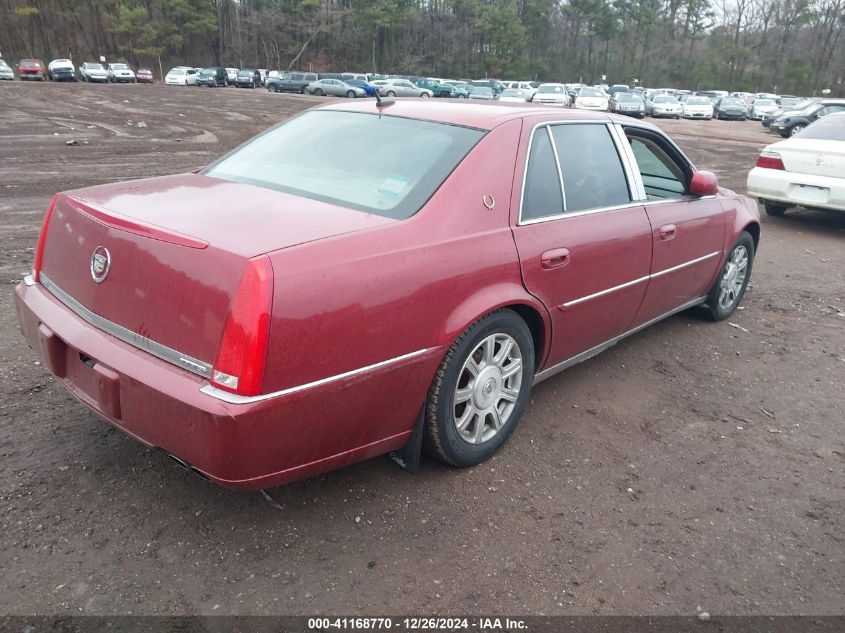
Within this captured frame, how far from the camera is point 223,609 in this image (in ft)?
7.43

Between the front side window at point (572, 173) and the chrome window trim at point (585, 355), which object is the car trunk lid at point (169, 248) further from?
the chrome window trim at point (585, 355)

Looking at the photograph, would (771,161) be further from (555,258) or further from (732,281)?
(555,258)

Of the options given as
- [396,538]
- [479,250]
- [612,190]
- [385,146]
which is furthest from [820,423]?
[385,146]

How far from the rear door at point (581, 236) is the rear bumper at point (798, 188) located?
5.57 meters

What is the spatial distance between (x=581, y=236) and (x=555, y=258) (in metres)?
0.28

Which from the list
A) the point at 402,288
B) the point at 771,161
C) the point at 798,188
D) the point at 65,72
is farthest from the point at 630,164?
the point at 65,72

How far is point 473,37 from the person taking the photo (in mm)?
80688

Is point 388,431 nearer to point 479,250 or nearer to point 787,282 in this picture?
point 479,250

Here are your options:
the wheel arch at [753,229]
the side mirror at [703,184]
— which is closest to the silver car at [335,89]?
the wheel arch at [753,229]

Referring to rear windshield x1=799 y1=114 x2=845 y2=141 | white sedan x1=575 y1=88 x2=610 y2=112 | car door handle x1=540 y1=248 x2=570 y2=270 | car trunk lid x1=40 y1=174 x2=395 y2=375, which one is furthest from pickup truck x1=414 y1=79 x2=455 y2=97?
car trunk lid x1=40 y1=174 x2=395 y2=375

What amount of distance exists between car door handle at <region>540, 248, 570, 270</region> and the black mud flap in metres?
0.97

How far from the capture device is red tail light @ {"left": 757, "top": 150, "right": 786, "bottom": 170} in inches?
341

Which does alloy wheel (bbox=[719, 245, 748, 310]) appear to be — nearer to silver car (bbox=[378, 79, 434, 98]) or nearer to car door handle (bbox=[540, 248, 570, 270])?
car door handle (bbox=[540, 248, 570, 270])

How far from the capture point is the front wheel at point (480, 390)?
9.36 ft
